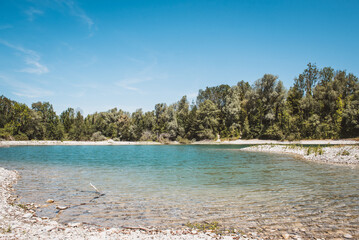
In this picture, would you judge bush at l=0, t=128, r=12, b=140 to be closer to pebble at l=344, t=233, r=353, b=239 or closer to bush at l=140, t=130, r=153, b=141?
bush at l=140, t=130, r=153, b=141

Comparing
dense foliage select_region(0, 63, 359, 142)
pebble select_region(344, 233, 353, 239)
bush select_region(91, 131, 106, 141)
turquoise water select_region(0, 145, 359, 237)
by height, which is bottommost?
turquoise water select_region(0, 145, 359, 237)

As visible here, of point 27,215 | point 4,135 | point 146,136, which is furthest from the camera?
point 146,136

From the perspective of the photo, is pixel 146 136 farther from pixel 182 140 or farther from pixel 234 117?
pixel 234 117

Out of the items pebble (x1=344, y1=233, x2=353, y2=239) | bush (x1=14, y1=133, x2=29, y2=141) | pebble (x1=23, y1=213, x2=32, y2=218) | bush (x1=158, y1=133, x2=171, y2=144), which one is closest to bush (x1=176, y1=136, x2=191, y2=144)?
bush (x1=158, y1=133, x2=171, y2=144)

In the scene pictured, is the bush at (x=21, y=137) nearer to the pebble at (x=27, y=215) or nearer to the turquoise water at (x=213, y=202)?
the turquoise water at (x=213, y=202)

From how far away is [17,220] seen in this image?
7453mm

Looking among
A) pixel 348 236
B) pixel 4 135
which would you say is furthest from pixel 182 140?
pixel 348 236

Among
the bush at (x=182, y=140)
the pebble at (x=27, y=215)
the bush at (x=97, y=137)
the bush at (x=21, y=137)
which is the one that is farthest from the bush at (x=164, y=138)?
the pebble at (x=27, y=215)

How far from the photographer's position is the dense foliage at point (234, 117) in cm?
6525

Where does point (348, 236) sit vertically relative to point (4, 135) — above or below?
below

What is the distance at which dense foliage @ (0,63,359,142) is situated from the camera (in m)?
65.2

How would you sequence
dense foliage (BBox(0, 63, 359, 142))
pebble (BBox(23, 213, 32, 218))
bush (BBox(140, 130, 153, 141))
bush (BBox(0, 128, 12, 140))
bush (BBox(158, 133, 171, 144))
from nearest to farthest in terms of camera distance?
pebble (BBox(23, 213, 32, 218))
dense foliage (BBox(0, 63, 359, 142))
bush (BBox(0, 128, 12, 140))
bush (BBox(158, 133, 171, 144))
bush (BBox(140, 130, 153, 141))

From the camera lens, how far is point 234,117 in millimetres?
84375

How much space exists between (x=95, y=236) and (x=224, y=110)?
276 ft
